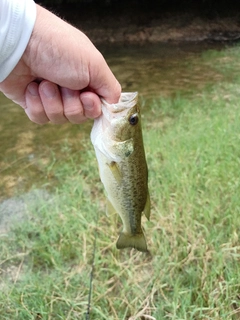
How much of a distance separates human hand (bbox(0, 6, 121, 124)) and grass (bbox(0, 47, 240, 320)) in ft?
4.38

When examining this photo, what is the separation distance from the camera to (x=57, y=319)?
256cm

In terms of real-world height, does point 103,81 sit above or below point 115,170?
above

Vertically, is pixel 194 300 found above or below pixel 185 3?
above

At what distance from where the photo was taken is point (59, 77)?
1590mm

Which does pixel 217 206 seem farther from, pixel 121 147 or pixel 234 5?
pixel 234 5

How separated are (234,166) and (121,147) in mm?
2128

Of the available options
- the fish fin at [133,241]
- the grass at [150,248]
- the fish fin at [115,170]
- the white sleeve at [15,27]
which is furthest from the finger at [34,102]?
the grass at [150,248]

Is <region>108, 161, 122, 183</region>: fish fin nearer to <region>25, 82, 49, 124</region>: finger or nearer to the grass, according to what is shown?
<region>25, 82, 49, 124</region>: finger

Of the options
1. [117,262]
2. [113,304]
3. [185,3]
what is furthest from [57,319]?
[185,3]

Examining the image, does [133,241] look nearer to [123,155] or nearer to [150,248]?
[123,155]

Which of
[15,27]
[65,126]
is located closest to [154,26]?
[65,126]

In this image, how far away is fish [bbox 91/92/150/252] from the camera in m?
1.63

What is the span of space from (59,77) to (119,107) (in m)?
0.25

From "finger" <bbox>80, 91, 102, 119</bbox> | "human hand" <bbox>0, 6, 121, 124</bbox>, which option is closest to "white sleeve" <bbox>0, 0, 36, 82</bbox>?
"human hand" <bbox>0, 6, 121, 124</bbox>
